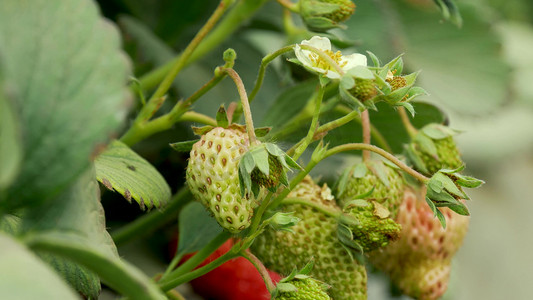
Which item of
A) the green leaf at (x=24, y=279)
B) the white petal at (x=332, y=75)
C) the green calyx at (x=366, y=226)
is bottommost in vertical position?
Result: the green calyx at (x=366, y=226)

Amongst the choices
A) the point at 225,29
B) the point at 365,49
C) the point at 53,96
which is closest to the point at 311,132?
the point at 53,96

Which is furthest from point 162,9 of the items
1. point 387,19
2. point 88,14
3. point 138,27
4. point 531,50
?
point 531,50

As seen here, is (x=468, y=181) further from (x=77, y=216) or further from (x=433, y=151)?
(x=77, y=216)

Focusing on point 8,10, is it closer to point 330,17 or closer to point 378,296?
point 330,17

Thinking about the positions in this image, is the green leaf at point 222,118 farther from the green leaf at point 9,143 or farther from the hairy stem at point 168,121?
the green leaf at point 9,143

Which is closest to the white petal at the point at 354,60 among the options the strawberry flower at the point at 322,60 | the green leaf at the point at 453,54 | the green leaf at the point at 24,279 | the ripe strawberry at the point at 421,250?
the strawberry flower at the point at 322,60
